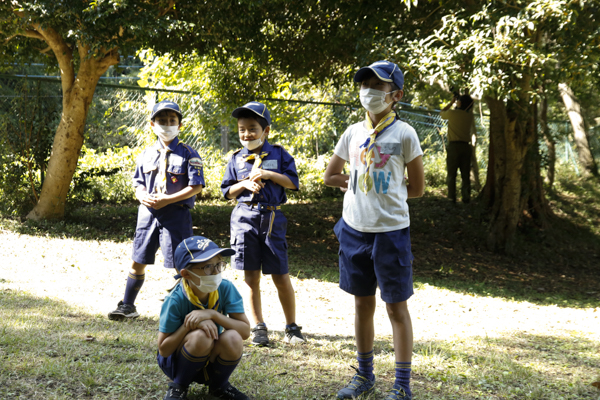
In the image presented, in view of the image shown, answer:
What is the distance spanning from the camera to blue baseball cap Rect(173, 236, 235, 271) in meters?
2.91

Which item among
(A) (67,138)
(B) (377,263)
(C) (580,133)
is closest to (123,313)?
(B) (377,263)

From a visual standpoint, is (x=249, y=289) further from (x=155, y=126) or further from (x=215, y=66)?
(x=215, y=66)

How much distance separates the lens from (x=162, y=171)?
15.4ft

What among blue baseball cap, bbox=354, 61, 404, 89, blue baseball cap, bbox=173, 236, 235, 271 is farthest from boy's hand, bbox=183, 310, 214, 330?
blue baseball cap, bbox=354, 61, 404, 89

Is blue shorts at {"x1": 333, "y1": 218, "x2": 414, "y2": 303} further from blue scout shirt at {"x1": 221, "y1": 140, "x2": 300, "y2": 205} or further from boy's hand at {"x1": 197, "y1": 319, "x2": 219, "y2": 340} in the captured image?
blue scout shirt at {"x1": 221, "y1": 140, "x2": 300, "y2": 205}

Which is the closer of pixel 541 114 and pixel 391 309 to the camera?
pixel 391 309

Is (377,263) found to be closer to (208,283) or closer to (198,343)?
(208,283)

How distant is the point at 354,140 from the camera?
339 cm

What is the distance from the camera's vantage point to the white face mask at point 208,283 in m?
2.94

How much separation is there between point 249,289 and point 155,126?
162 cm

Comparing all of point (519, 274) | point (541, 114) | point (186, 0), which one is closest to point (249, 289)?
point (186, 0)

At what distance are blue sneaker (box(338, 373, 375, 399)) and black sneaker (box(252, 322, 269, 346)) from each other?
106 centimetres

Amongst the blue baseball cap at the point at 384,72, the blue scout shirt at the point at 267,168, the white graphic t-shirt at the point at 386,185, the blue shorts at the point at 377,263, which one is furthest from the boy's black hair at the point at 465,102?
the blue shorts at the point at 377,263

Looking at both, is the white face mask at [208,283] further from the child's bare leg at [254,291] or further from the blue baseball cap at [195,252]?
the child's bare leg at [254,291]
